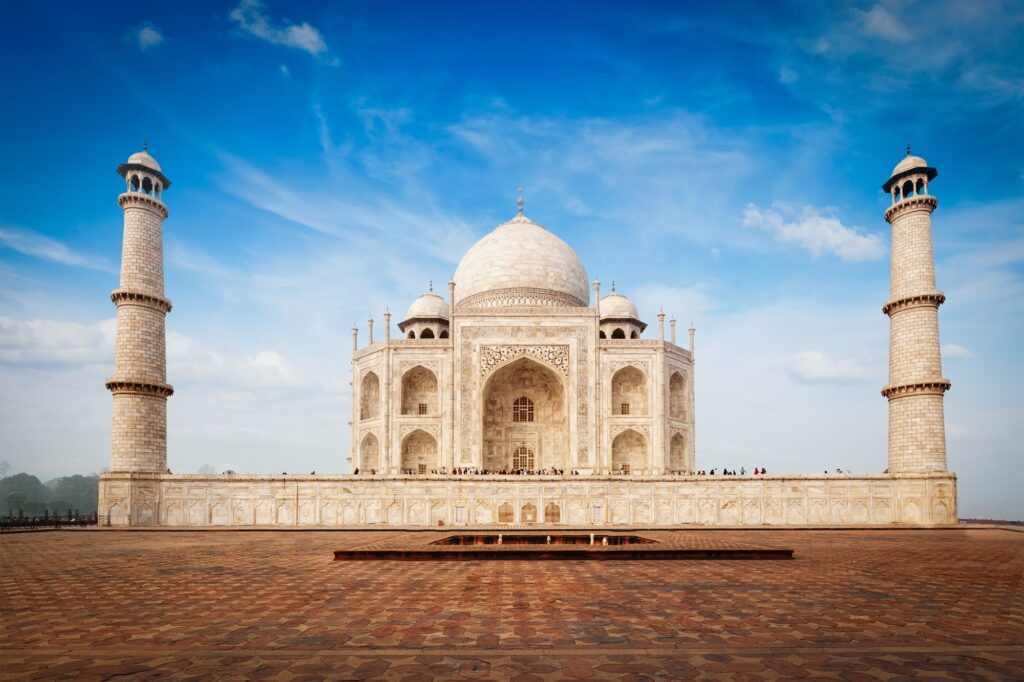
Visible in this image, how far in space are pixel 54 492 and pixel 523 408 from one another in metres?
60.3

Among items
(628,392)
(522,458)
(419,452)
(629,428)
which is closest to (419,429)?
(419,452)

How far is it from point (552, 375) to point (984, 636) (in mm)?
28795

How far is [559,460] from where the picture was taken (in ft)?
113

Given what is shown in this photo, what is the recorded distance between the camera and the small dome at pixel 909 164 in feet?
87.1

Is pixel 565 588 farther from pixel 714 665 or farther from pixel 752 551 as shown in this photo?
pixel 752 551

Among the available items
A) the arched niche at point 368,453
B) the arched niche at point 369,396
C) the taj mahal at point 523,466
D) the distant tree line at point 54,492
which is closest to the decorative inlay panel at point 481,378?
the taj mahal at point 523,466

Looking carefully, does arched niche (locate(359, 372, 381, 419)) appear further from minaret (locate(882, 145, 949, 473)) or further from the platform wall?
A: minaret (locate(882, 145, 949, 473))

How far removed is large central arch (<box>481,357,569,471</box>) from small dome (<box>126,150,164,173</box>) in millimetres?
16707

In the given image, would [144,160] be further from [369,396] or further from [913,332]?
[913,332]

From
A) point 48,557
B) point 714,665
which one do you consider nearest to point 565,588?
point 714,665

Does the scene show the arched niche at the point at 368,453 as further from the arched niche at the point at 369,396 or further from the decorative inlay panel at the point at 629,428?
the decorative inlay panel at the point at 629,428

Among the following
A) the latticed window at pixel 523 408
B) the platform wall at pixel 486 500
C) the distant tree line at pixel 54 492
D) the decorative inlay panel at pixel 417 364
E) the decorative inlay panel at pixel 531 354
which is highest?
the decorative inlay panel at pixel 531 354

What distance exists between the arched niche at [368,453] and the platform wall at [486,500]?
10201 millimetres

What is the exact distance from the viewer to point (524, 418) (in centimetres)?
3528
